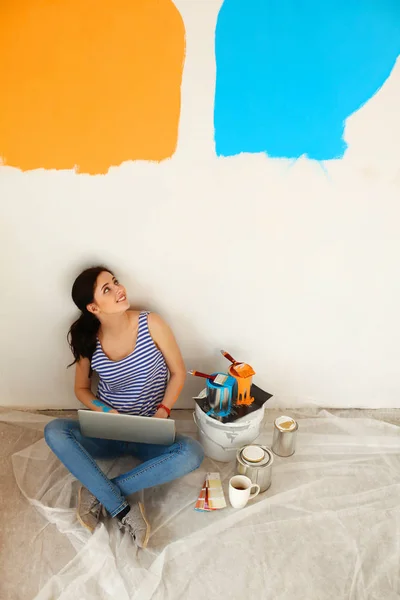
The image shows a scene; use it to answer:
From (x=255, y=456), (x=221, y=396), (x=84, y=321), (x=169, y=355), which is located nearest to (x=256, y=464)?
(x=255, y=456)

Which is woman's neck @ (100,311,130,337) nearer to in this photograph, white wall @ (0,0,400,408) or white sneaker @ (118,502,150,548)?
white wall @ (0,0,400,408)

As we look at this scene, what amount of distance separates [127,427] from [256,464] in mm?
487

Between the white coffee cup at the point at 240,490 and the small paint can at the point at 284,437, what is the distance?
25 cm

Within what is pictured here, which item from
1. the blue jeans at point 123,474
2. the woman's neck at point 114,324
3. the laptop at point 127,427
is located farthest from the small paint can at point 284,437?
the woman's neck at point 114,324

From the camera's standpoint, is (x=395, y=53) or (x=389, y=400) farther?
(x=389, y=400)

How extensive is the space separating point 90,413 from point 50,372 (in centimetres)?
52

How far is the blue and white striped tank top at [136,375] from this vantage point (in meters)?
1.80

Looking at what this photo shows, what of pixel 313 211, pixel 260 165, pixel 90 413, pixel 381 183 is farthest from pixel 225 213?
pixel 90 413

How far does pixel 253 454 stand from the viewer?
171 cm

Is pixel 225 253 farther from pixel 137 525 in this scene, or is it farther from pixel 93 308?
pixel 137 525

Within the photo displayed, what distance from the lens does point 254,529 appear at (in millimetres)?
1555

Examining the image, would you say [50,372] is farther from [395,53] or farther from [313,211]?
[395,53]

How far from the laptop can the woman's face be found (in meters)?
0.37

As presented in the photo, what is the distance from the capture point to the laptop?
1.60m
